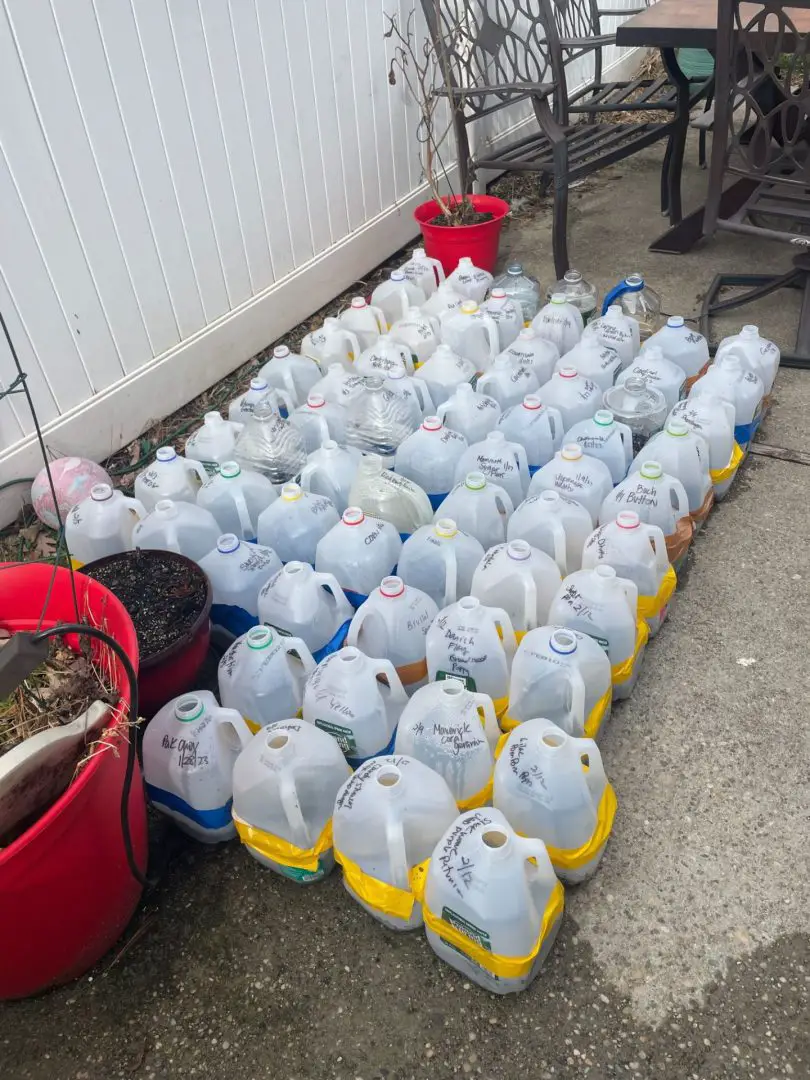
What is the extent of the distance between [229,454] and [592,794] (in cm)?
149

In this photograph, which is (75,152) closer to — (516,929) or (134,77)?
(134,77)

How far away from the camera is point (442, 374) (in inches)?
106

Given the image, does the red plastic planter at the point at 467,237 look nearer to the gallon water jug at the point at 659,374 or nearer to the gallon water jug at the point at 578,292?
the gallon water jug at the point at 578,292

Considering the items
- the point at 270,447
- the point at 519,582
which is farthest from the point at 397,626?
the point at 270,447

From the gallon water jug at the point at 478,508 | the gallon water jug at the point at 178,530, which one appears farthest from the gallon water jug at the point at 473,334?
the gallon water jug at the point at 178,530

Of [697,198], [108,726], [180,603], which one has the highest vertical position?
[108,726]

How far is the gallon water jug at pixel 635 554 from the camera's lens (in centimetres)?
192

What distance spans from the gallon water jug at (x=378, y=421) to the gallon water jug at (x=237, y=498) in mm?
364

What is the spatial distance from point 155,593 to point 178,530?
0.26m

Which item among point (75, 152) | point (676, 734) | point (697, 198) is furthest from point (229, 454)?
point (697, 198)

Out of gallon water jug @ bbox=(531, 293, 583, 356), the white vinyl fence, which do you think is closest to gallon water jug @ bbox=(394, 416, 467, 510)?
gallon water jug @ bbox=(531, 293, 583, 356)

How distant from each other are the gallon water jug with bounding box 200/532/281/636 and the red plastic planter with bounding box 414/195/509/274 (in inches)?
83.7

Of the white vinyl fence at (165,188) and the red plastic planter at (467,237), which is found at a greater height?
the white vinyl fence at (165,188)

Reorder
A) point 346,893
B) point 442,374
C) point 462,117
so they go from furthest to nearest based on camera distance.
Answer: point 462,117 < point 442,374 < point 346,893
